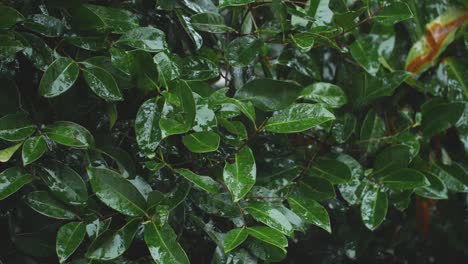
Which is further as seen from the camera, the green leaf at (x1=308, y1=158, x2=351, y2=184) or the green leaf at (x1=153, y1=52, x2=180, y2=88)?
the green leaf at (x1=308, y1=158, x2=351, y2=184)

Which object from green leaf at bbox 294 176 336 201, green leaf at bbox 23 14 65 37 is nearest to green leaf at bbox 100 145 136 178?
green leaf at bbox 23 14 65 37

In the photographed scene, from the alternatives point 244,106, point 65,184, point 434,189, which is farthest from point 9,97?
point 434,189

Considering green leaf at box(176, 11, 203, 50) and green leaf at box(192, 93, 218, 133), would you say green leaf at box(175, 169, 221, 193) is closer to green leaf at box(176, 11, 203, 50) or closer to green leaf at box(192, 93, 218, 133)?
green leaf at box(192, 93, 218, 133)

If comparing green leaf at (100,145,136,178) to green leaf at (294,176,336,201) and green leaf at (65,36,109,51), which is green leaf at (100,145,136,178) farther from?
green leaf at (294,176,336,201)

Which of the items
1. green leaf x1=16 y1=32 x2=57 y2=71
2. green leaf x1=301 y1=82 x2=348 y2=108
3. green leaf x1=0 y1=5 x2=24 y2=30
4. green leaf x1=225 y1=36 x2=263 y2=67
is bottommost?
green leaf x1=301 y1=82 x2=348 y2=108

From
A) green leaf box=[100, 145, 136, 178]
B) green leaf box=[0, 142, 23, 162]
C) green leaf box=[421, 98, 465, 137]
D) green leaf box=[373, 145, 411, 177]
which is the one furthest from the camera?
green leaf box=[421, 98, 465, 137]

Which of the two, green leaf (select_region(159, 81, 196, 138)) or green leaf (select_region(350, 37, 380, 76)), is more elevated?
green leaf (select_region(159, 81, 196, 138))

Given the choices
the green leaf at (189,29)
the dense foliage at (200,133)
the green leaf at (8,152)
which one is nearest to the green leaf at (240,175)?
the dense foliage at (200,133)

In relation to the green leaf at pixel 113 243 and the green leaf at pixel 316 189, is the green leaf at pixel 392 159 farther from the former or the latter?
the green leaf at pixel 113 243

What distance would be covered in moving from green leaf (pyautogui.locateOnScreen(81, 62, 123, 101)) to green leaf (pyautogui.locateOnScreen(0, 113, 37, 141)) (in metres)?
0.11

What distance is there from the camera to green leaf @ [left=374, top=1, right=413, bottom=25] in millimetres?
1135

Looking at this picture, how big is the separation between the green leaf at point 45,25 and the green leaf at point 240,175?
353 millimetres

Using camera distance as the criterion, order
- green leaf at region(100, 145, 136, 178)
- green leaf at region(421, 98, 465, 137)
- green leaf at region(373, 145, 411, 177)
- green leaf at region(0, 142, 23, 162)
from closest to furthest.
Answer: green leaf at region(0, 142, 23, 162), green leaf at region(100, 145, 136, 178), green leaf at region(373, 145, 411, 177), green leaf at region(421, 98, 465, 137)

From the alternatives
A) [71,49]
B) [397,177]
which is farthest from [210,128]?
[397,177]
